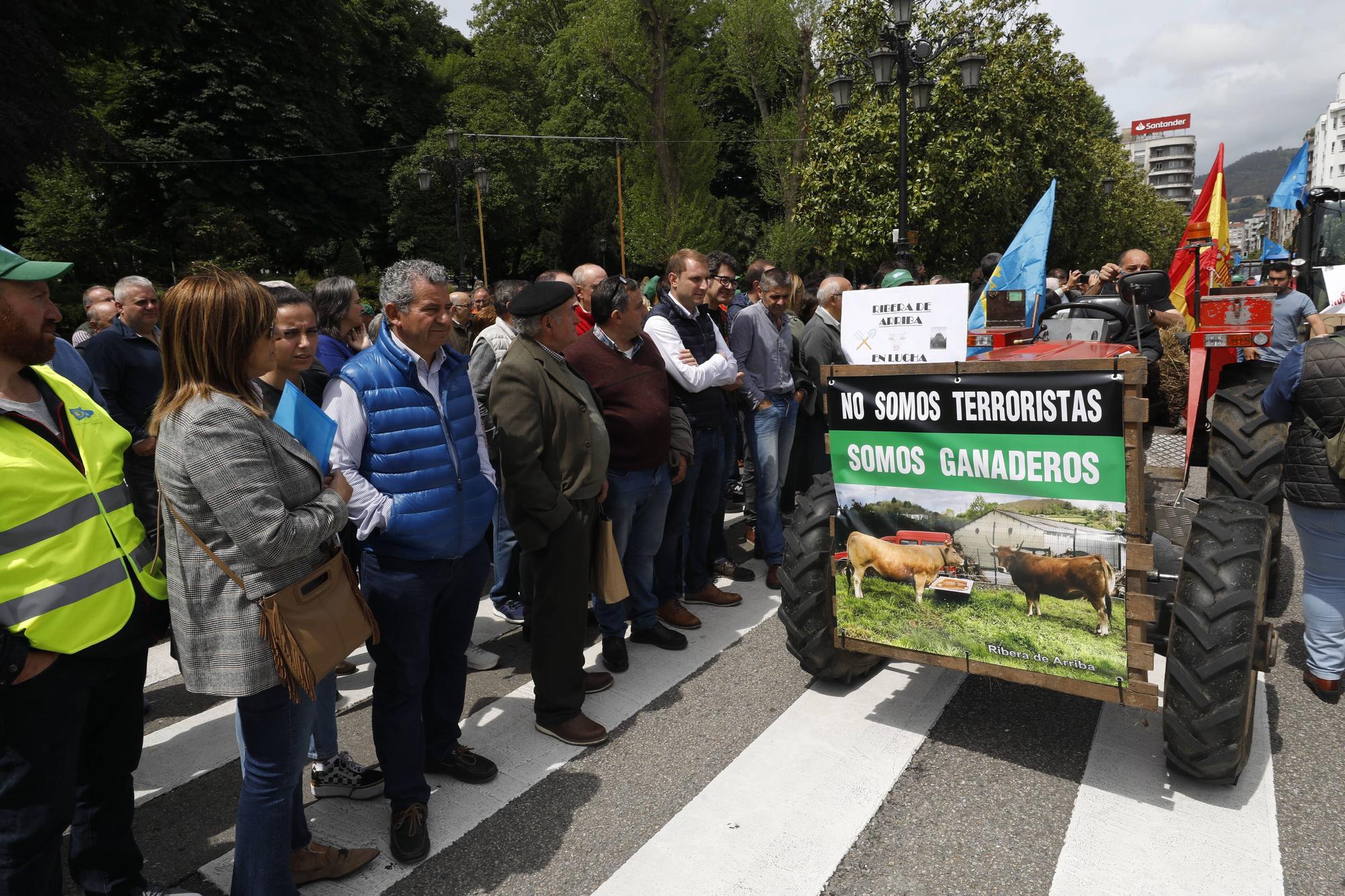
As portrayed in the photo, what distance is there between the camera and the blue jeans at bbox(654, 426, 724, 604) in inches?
206

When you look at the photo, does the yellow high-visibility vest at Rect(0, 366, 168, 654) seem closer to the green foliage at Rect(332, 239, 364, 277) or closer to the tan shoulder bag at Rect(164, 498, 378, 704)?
the tan shoulder bag at Rect(164, 498, 378, 704)

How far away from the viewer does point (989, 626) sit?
133 inches

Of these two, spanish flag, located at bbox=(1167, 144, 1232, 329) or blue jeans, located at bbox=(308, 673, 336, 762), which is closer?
blue jeans, located at bbox=(308, 673, 336, 762)

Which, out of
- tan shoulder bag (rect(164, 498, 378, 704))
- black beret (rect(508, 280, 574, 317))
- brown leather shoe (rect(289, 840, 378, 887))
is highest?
black beret (rect(508, 280, 574, 317))

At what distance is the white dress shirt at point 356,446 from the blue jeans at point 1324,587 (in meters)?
4.06

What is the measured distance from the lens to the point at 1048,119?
76.4 feet

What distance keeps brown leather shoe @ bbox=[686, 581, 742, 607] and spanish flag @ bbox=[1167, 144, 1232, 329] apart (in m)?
3.79

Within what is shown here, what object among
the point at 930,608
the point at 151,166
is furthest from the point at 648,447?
the point at 151,166

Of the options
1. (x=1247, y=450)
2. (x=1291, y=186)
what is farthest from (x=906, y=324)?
(x=1291, y=186)

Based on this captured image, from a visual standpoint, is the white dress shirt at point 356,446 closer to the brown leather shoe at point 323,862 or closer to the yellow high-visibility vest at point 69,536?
the yellow high-visibility vest at point 69,536

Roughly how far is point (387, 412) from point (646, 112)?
33.1 metres

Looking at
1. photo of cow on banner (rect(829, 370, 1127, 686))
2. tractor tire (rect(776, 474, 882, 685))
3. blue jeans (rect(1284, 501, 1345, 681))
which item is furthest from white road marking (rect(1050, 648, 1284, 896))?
tractor tire (rect(776, 474, 882, 685))

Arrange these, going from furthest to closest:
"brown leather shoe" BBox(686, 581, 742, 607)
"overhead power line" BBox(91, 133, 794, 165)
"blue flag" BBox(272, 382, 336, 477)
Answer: "overhead power line" BBox(91, 133, 794, 165), "brown leather shoe" BBox(686, 581, 742, 607), "blue flag" BBox(272, 382, 336, 477)

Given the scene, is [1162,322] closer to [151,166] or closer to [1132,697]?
[1132,697]
